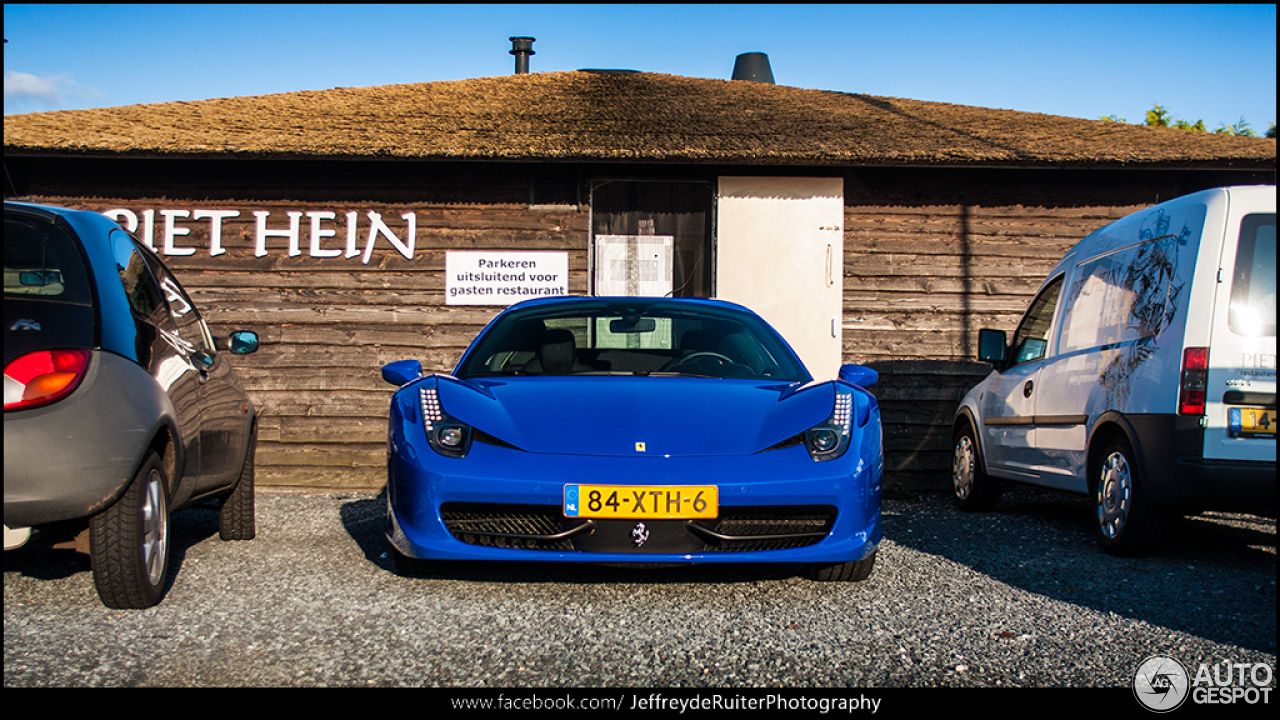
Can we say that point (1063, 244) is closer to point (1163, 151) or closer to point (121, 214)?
point (1163, 151)

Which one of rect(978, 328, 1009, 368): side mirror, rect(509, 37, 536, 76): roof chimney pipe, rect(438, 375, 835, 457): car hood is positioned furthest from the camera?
rect(509, 37, 536, 76): roof chimney pipe

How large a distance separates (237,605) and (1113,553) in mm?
4201

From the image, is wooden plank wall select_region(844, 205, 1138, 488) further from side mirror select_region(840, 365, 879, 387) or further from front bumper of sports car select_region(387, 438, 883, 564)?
front bumper of sports car select_region(387, 438, 883, 564)

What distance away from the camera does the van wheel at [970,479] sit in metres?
6.81

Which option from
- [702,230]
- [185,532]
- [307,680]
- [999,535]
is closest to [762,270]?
[702,230]

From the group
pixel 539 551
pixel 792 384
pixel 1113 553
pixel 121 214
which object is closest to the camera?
pixel 539 551

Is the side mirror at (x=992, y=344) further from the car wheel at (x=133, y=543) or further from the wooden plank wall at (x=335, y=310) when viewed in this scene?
the car wheel at (x=133, y=543)

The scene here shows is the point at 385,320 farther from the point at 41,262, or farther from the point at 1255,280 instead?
the point at 1255,280

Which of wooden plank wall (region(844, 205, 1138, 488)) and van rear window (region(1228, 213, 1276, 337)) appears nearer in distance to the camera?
van rear window (region(1228, 213, 1276, 337))

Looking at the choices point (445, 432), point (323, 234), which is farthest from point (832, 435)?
point (323, 234)

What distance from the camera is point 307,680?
2709mm

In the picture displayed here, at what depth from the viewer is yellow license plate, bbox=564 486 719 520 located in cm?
326

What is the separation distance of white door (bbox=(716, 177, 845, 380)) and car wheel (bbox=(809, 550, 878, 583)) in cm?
491

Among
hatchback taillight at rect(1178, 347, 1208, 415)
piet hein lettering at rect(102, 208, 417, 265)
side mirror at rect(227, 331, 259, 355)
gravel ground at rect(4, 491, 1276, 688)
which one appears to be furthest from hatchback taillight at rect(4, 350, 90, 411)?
piet hein lettering at rect(102, 208, 417, 265)
